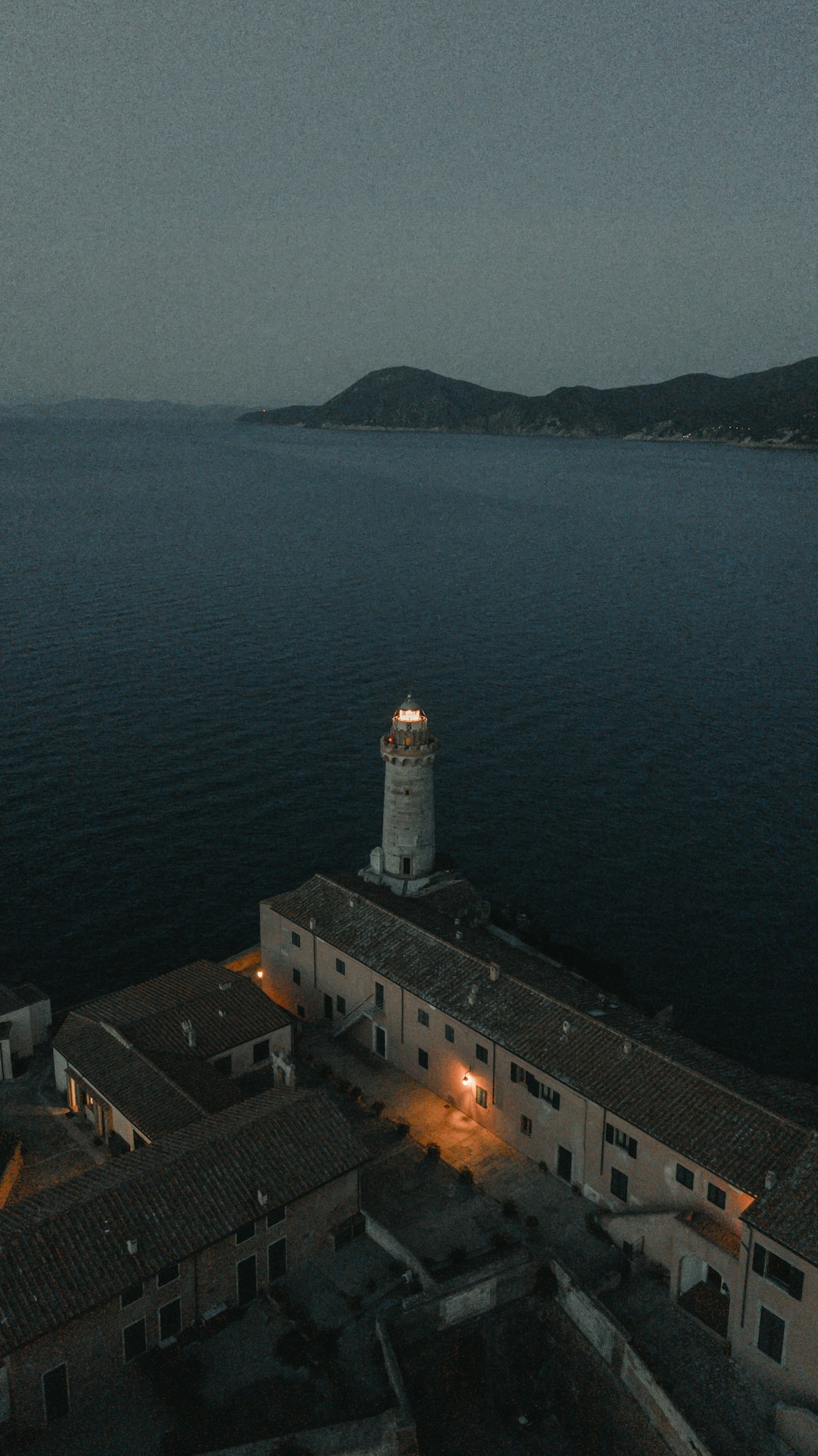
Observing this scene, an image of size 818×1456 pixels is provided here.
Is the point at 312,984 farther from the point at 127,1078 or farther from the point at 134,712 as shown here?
the point at 134,712

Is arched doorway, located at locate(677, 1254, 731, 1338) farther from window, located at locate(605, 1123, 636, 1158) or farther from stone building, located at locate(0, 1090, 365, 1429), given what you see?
stone building, located at locate(0, 1090, 365, 1429)

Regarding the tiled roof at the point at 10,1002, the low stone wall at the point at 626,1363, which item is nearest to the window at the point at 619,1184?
the low stone wall at the point at 626,1363

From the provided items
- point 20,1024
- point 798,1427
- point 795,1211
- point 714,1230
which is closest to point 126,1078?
point 20,1024

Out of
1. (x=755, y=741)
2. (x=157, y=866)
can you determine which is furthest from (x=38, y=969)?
(x=755, y=741)

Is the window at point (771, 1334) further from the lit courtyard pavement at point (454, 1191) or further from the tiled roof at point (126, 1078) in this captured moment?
the tiled roof at point (126, 1078)

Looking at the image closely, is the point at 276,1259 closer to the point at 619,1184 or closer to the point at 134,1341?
the point at 134,1341
